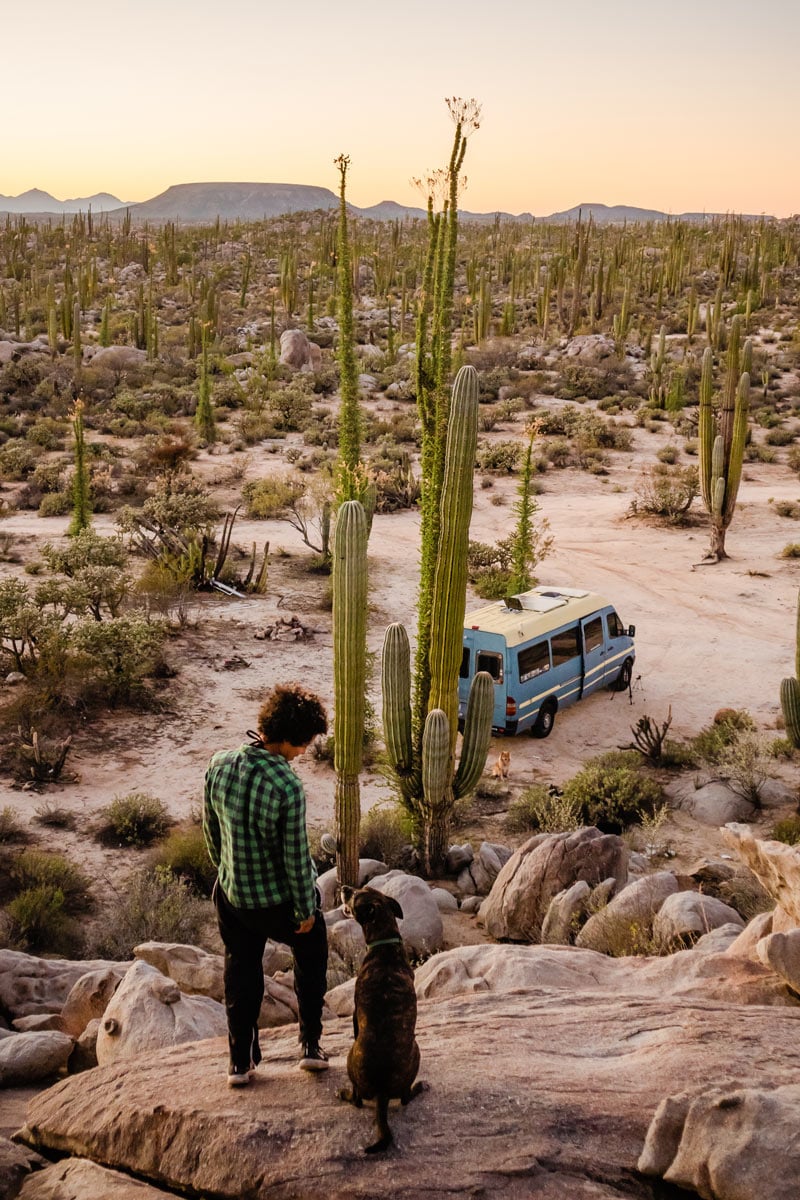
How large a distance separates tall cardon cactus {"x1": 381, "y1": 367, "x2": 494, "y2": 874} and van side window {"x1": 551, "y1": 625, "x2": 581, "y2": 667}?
3.11m

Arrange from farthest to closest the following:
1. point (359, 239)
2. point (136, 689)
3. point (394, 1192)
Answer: point (359, 239)
point (136, 689)
point (394, 1192)

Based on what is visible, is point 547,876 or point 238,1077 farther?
point 547,876

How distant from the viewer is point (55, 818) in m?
9.88

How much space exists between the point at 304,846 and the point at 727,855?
7018 millimetres

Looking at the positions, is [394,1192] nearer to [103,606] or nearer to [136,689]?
[136,689]

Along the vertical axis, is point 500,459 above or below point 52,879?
above

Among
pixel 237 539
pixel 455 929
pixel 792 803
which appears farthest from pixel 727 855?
pixel 237 539

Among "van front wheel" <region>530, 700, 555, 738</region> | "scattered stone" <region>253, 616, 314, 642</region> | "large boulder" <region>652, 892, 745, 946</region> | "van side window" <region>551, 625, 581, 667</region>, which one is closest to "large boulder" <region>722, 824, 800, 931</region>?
"large boulder" <region>652, 892, 745, 946</region>

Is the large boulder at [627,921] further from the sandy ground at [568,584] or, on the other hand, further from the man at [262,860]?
the sandy ground at [568,584]

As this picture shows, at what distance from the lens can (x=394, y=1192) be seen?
9.39ft

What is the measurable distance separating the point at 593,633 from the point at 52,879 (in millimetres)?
7514

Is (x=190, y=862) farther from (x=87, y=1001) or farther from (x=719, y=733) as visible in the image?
(x=719, y=733)

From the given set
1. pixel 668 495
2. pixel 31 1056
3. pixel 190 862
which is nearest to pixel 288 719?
pixel 31 1056

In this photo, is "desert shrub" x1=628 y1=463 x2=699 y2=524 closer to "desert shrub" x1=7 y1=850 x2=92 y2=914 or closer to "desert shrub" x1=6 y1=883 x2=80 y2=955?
"desert shrub" x1=7 y1=850 x2=92 y2=914
